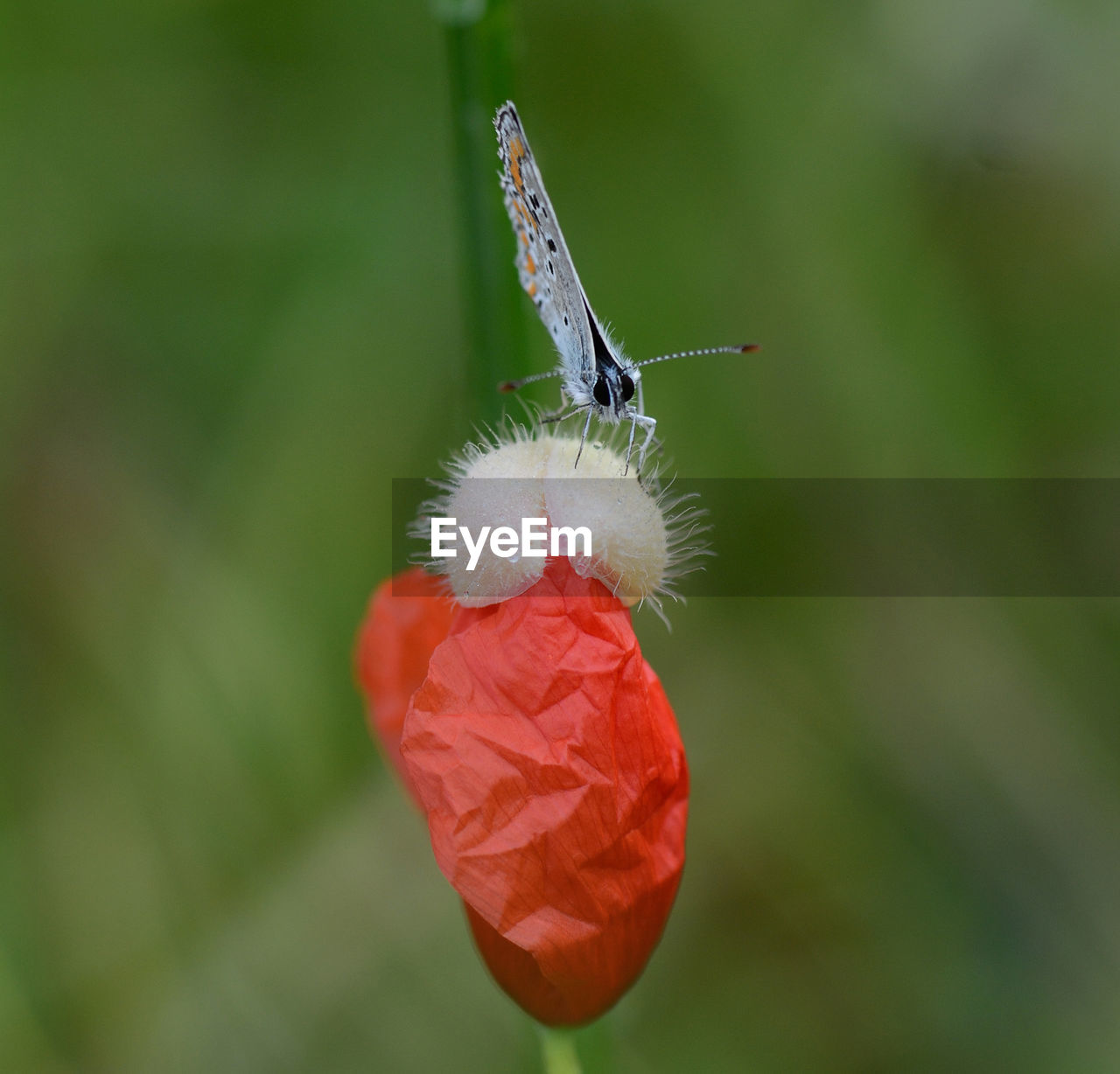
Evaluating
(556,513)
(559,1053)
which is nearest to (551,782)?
(556,513)

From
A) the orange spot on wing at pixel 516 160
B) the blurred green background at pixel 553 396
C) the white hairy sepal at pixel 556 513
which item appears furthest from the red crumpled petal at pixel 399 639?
the blurred green background at pixel 553 396

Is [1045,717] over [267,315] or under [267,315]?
under

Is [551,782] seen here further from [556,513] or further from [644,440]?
[644,440]

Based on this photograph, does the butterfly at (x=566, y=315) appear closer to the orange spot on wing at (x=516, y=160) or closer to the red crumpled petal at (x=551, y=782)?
the orange spot on wing at (x=516, y=160)

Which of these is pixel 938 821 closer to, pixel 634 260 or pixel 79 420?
A: pixel 634 260

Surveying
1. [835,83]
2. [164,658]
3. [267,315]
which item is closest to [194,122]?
[267,315]

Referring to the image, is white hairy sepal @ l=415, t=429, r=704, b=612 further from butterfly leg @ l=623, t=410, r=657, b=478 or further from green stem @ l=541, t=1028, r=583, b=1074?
green stem @ l=541, t=1028, r=583, b=1074

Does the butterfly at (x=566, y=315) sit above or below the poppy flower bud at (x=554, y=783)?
above
